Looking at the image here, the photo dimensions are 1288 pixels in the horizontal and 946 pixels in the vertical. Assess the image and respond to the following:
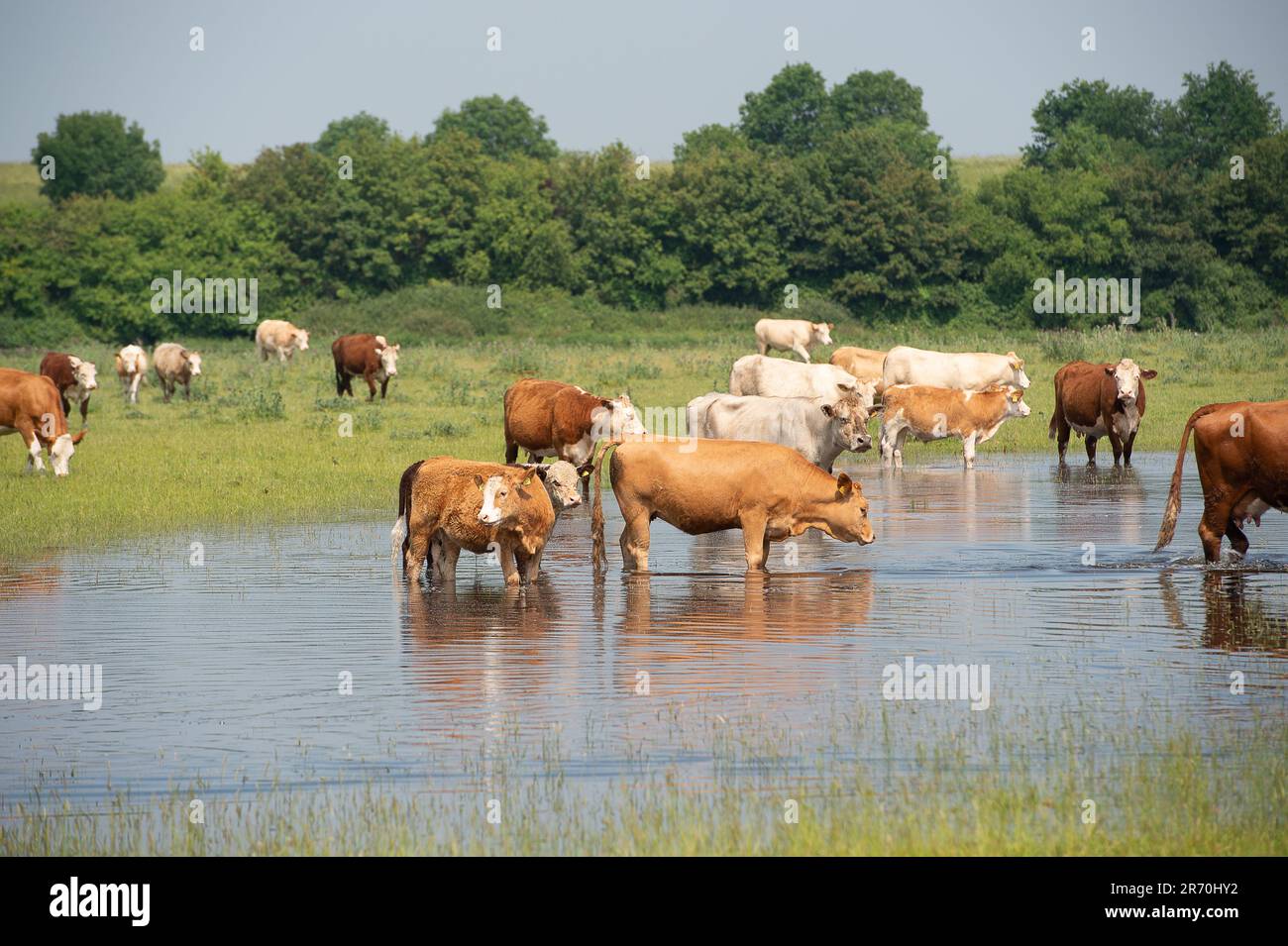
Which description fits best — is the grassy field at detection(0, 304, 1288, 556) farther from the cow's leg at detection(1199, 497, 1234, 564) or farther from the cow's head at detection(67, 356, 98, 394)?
Result: the cow's leg at detection(1199, 497, 1234, 564)

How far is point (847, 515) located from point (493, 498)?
3069 mm

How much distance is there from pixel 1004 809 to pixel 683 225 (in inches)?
2425

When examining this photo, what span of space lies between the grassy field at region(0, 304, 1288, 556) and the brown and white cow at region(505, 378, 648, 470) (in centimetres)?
169

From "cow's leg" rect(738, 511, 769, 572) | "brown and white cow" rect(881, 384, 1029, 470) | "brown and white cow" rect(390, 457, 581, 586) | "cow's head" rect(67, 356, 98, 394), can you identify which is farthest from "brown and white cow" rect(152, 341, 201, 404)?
"cow's leg" rect(738, 511, 769, 572)

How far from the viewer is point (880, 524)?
1853 cm

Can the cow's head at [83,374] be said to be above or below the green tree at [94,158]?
below

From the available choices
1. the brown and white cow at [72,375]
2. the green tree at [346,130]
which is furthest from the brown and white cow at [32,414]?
the green tree at [346,130]

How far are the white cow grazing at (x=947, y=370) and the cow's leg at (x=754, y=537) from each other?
1667 centimetres

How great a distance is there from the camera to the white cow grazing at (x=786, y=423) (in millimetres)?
20172

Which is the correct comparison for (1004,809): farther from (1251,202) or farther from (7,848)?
(1251,202)

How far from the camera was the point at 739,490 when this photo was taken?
597 inches

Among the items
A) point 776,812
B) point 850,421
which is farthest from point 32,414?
point 776,812

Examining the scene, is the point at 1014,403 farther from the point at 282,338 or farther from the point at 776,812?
the point at 282,338

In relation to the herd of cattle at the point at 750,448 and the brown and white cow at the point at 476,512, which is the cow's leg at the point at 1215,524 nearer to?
the herd of cattle at the point at 750,448
